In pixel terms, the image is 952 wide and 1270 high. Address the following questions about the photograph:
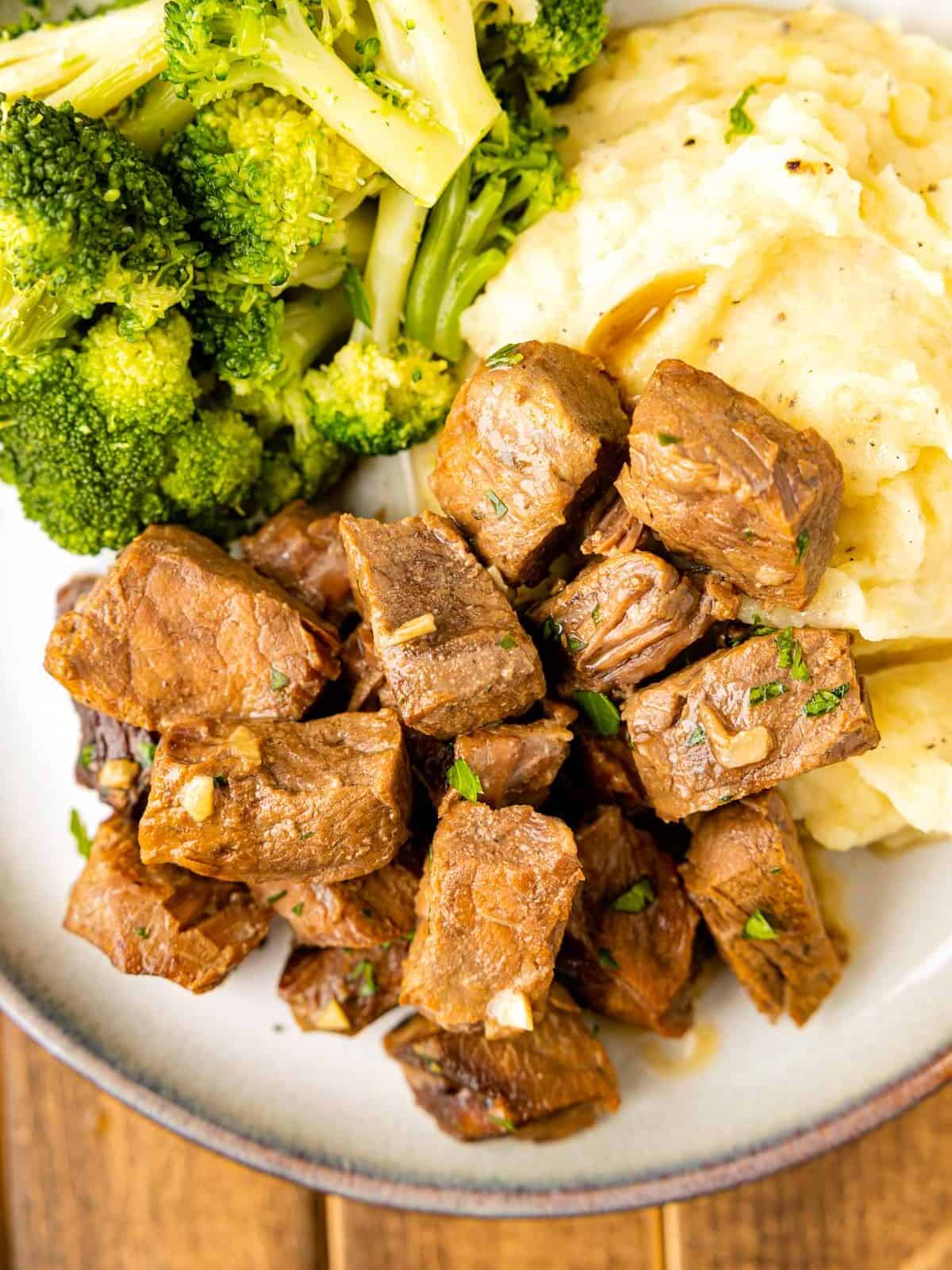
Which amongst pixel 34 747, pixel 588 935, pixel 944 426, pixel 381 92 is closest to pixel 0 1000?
pixel 34 747

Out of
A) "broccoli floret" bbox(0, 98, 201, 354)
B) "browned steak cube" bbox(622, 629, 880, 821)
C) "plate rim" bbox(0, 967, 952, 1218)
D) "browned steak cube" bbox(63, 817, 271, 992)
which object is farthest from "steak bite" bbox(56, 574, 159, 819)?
"browned steak cube" bbox(622, 629, 880, 821)

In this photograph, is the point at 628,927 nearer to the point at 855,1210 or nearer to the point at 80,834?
the point at 855,1210

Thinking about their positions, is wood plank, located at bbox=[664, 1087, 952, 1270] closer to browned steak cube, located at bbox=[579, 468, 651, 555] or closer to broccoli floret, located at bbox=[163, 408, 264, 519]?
browned steak cube, located at bbox=[579, 468, 651, 555]

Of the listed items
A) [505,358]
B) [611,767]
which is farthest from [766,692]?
[505,358]

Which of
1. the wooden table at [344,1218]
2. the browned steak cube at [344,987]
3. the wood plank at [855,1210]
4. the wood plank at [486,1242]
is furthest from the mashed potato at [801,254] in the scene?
the wood plank at [486,1242]

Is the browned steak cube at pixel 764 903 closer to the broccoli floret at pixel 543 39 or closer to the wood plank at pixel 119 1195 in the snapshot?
the wood plank at pixel 119 1195

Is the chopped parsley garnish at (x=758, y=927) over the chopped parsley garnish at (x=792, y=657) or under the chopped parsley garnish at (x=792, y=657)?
under
